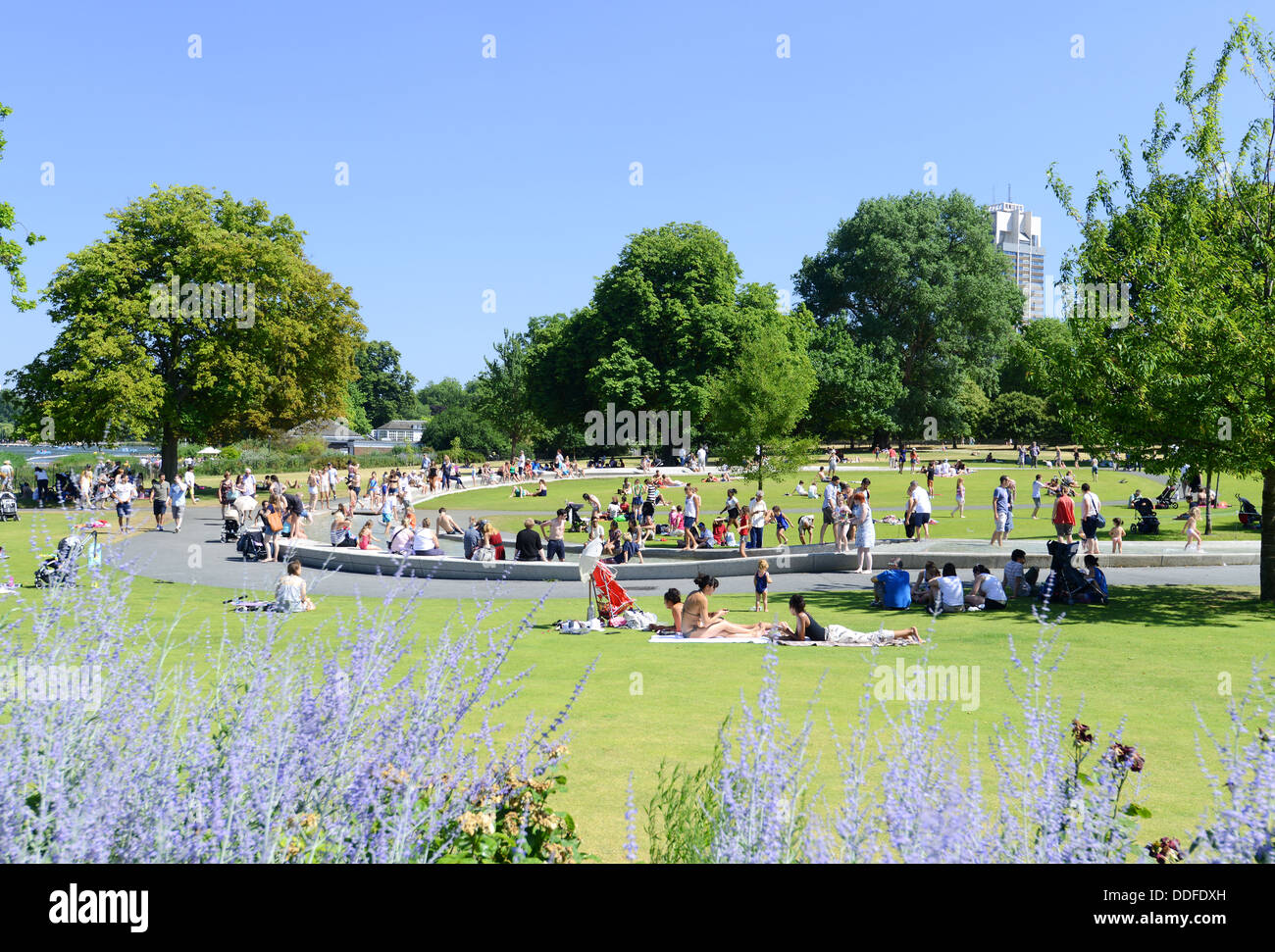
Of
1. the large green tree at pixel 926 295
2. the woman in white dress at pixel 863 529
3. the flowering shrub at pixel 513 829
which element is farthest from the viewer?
the large green tree at pixel 926 295

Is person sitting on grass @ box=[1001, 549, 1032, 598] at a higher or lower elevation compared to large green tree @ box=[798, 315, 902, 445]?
lower

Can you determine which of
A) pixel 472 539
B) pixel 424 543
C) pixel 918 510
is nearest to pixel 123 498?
pixel 424 543

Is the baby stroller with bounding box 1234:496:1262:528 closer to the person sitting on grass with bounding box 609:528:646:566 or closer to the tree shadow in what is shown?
the tree shadow

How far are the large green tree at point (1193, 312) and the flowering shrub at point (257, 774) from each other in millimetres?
13663

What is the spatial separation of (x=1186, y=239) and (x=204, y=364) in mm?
37935

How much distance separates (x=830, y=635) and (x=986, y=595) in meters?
4.00

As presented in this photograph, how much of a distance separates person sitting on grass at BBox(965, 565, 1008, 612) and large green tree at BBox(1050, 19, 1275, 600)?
9.98ft

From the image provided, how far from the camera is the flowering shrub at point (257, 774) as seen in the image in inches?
127

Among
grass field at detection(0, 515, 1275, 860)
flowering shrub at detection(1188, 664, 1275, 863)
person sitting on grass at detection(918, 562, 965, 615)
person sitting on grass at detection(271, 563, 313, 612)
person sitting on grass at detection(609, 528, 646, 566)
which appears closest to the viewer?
flowering shrub at detection(1188, 664, 1275, 863)

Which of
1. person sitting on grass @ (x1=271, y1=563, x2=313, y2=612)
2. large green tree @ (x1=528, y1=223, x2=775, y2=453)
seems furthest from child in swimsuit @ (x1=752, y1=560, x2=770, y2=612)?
large green tree @ (x1=528, y1=223, x2=775, y2=453)

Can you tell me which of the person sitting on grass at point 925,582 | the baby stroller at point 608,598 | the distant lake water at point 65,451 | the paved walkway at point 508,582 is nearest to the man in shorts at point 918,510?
the paved walkway at point 508,582

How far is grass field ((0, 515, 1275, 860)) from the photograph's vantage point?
23.0 ft

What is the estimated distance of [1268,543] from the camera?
16219 mm

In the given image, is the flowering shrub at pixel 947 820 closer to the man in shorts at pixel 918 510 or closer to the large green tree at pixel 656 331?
the man in shorts at pixel 918 510
